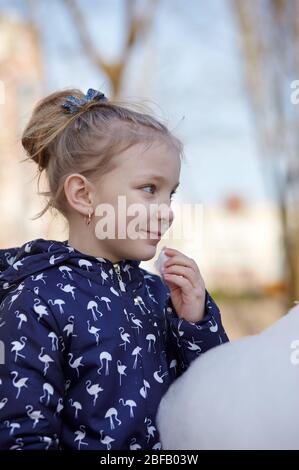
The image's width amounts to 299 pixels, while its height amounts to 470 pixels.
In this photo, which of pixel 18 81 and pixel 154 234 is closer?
pixel 154 234

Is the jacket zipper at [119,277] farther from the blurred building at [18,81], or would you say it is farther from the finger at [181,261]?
the blurred building at [18,81]

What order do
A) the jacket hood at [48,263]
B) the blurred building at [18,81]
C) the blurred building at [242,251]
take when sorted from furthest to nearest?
1. the blurred building at [242,251]
2. the blurred building at [18,81]
3. the jacket hood at [48,263]

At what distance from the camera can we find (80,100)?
121 centimetres

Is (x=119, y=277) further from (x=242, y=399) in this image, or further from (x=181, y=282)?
(x=242, y=399)

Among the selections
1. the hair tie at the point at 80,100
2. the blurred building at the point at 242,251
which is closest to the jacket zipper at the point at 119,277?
the hair tie at the point at 80,100

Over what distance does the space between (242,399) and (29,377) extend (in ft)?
0.99

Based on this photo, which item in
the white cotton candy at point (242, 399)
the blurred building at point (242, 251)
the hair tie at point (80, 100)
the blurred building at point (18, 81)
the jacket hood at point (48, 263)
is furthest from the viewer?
the blurred building at point (242, 251)

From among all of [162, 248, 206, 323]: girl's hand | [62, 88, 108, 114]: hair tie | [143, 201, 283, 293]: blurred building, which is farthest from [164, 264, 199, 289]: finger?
[143, 201, 283, 293]: blurred building

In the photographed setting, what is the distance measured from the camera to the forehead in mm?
1109

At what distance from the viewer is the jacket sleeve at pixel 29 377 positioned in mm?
933

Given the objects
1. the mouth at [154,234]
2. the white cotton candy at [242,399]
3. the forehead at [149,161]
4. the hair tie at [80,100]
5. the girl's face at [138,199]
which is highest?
the hair tie at [80,100]

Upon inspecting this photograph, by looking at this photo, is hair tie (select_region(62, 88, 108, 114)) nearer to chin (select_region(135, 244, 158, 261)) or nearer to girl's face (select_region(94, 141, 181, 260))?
girl's face (select_region(94, 141, 181, 260))

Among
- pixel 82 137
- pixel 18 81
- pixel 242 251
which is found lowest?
pixel 242 251

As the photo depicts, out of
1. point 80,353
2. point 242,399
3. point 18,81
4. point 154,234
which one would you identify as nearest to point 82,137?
point 154,234
